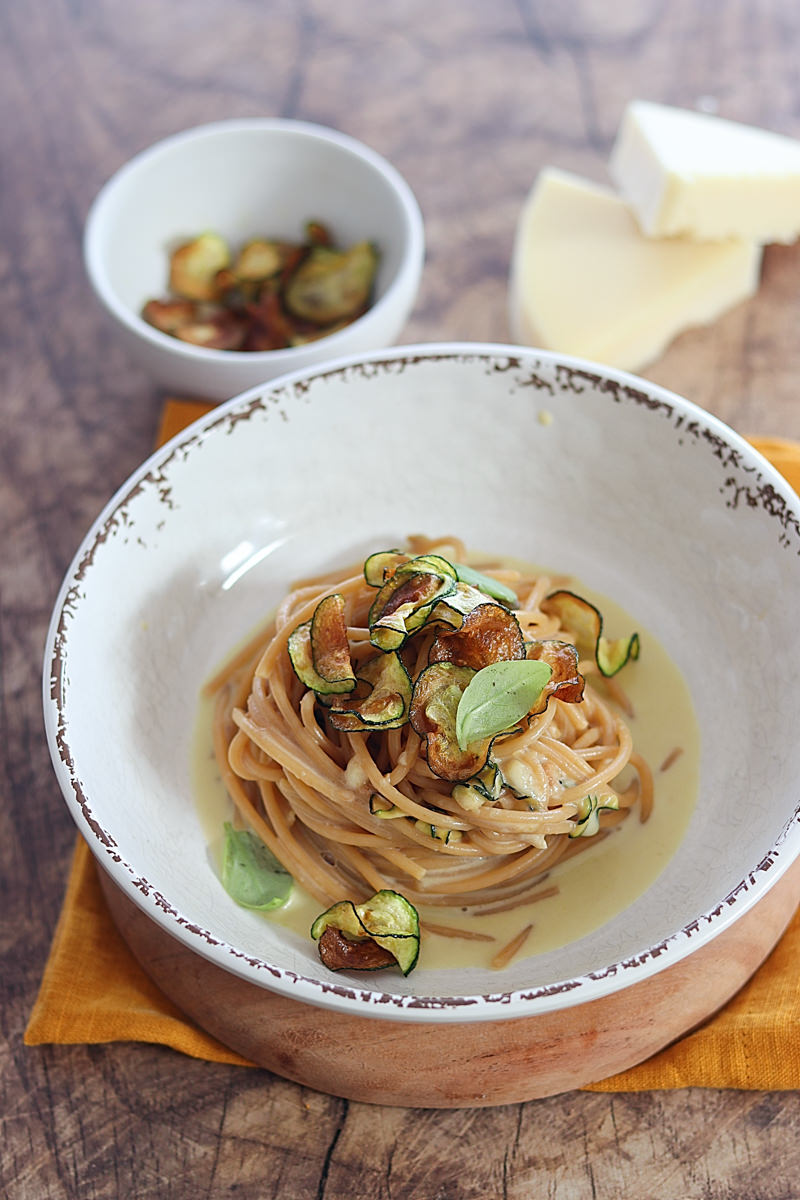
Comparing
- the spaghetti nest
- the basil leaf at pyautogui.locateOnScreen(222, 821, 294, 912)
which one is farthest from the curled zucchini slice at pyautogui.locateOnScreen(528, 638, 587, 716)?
the basil leaf at pyautogui.locateOnScreen(222, 821, 294, 912)

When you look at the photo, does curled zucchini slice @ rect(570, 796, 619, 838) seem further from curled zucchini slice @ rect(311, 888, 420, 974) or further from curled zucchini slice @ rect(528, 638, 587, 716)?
curled zucchini slice @ rect(311, 888, 420, 974)

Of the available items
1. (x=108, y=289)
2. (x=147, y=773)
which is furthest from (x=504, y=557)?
(x=108, y=289)

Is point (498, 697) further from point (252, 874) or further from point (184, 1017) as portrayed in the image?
point (184, 1017)

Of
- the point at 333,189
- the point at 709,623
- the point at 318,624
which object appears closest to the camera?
the point at 318,624

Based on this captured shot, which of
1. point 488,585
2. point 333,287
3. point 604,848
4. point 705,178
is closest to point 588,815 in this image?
point 604,848

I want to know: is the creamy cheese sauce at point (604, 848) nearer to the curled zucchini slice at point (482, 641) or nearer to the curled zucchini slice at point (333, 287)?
the curled zucchini slice at point (482, 641)

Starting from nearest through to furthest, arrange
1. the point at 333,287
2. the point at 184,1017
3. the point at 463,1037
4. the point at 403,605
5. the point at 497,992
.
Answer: the point at 497,992, the point at 463,1037, the point at 403,605, the point at 184,1017, the point at 333,287

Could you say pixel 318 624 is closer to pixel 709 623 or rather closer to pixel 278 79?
pixel 709 623
